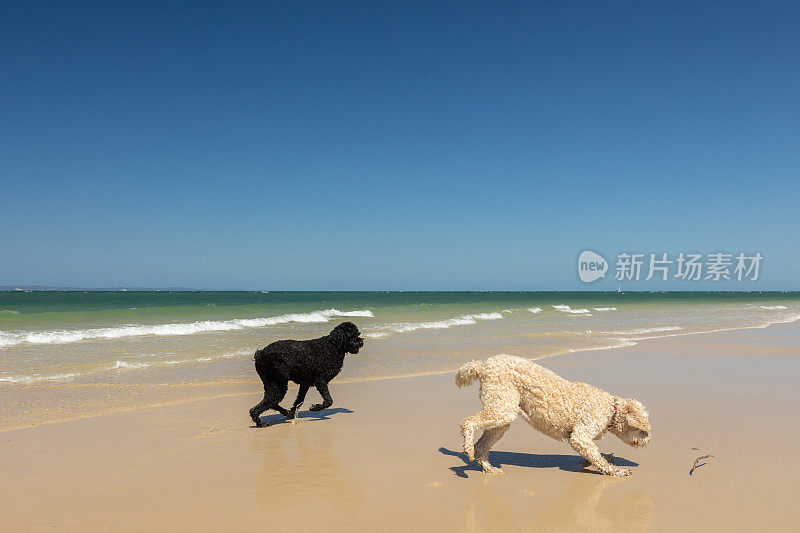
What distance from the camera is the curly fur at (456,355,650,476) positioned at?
5.17m

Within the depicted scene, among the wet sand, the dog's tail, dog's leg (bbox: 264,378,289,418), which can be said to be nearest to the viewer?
the wet sand

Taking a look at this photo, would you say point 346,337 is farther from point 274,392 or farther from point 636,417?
point 636,417

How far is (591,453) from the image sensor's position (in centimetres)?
511

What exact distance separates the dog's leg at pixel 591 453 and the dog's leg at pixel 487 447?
26.4 inches

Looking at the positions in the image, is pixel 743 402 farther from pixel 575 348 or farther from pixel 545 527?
pixel 575 348

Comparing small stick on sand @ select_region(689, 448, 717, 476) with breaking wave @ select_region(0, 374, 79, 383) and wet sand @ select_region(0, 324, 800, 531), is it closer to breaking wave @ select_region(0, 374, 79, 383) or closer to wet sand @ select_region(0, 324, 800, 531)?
wet sand @ select_region(0, 324, 800, 531)

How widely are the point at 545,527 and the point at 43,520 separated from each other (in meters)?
3.87

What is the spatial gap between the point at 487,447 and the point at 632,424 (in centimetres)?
142

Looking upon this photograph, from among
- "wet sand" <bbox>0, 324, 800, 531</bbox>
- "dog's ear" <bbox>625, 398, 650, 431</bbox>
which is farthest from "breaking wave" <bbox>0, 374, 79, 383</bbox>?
"dog's ear" <bbox>625, 398, 650, 431</bbox>

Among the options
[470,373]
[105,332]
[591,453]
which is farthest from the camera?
[105,332]

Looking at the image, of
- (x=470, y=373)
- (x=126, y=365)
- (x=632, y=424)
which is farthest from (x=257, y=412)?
(x=126, y=365)

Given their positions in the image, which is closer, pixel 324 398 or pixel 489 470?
pixel 489 470

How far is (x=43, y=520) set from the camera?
162 inches

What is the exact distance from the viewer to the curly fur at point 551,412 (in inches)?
203
